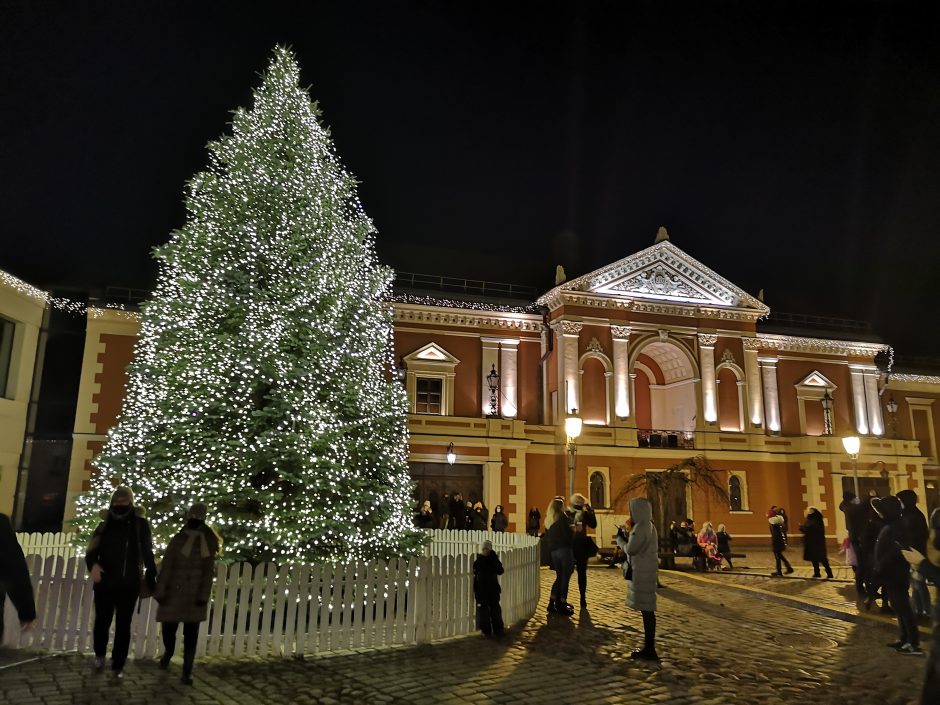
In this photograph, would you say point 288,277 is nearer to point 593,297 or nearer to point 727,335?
point 593,297

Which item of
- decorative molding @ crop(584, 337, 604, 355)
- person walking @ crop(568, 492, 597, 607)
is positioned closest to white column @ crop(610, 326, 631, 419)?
decorative molding @ crop(584, 337, 604, 355)

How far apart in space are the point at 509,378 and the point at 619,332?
481cm

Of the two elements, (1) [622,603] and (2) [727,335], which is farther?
(2) [727,335]

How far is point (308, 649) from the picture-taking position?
7.57 m

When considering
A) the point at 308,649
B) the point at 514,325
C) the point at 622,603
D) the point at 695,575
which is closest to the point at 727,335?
the point at 514,325

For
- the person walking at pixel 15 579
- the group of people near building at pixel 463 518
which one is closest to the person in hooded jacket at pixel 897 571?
the person walking at pixel 15 579

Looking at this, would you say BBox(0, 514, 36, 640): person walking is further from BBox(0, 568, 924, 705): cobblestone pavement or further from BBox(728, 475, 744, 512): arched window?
BBox(728, 475, 744, 512): arched window

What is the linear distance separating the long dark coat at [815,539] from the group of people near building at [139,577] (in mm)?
14201

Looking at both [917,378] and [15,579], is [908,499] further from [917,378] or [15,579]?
[917,378]

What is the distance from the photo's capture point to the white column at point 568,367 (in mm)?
25828

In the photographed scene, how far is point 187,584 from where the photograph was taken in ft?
21.4

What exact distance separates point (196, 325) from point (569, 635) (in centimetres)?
689

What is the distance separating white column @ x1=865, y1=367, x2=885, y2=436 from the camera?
3016 centimetres

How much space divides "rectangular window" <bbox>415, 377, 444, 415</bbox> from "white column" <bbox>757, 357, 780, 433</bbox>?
559 inches
